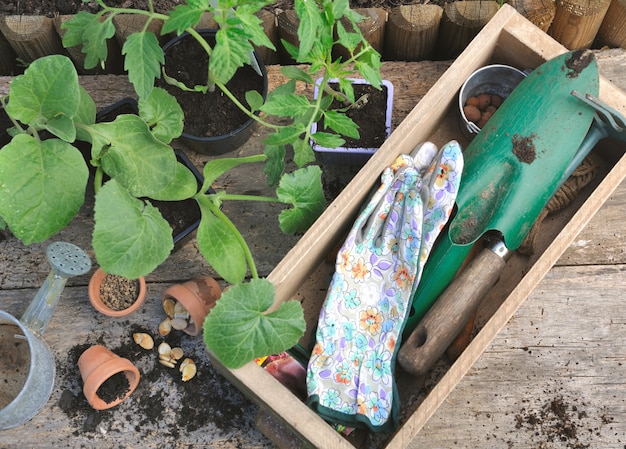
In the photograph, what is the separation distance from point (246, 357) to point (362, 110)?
540 mm

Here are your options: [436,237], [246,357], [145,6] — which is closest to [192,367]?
[246,357]

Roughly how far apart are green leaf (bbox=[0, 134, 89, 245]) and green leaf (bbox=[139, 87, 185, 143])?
14 centimetres

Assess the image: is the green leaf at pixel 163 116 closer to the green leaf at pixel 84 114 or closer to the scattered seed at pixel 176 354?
the green leaf at pixel 84 114

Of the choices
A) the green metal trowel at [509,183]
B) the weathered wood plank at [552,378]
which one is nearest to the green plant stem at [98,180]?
the green metal trowel at [509,183]

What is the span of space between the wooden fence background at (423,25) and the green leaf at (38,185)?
15.6 inches

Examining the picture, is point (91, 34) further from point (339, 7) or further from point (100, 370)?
point (100, 370)

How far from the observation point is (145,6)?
149 centimetres

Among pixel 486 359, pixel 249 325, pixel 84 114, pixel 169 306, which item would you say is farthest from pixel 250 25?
pixel 486 359

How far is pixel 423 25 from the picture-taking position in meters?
1.28

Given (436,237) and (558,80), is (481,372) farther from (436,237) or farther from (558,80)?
(558,80)

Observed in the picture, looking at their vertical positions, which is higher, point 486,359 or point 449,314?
point 449,314

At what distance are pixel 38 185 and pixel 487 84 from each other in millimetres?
819

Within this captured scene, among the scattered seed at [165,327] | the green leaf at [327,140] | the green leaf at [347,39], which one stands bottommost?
the scattered seed at [165,327]

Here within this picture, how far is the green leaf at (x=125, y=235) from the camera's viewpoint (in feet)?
3.02
